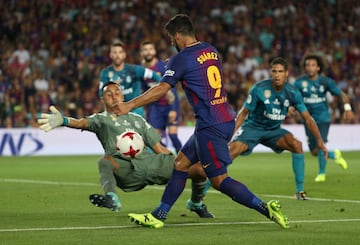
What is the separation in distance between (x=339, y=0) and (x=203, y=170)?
25.7m

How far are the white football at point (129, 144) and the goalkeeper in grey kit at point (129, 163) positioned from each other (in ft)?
0.36

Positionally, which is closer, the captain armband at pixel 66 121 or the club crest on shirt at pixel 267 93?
the captain armband at pixel 66 121

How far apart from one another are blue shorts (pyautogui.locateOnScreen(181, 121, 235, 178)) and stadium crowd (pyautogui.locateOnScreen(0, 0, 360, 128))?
54.3ft

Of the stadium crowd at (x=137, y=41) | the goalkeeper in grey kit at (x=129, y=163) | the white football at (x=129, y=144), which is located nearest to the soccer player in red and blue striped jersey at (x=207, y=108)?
the goalkeeper in grey kit at (x=129, y=163)

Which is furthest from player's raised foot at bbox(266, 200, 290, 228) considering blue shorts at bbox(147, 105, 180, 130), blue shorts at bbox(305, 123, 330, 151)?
blue shorts at bbox(147, 105, 180, 130)

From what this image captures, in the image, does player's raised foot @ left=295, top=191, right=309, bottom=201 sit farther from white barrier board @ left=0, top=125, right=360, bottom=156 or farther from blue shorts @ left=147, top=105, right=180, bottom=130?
white barrier board @ left=0, top=125, right=360, bottom=156

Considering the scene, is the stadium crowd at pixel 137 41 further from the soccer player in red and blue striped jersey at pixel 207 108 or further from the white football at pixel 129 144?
the soccer player in red and blue striped jersey at pixel 207 108

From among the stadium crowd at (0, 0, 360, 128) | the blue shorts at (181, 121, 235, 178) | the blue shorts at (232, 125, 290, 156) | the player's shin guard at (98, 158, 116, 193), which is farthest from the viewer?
the stadium crowd at (0, 0, 360, 128)

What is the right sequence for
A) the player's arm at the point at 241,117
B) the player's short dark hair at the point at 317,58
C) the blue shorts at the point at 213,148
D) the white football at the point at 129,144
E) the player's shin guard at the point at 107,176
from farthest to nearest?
the player's short dark hair at the point at 317,58, the player's arm at the point at 241,117, the white football at the point at 129,144, the player's shin guard at the point at 107,176, the blue shorts at the point at 213,148

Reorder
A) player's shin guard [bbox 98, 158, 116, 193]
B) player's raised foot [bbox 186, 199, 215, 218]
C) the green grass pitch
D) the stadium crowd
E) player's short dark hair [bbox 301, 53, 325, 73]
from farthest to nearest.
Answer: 1. the stadium crowd
2. player's short dark hair [bbox 301, 53, 325, 73]
3. player's raised foot [bbox 186, 199, 215, 218]
4. player's shin guard [bbox 98, 158, 116, 193]
5. the green grass pitch

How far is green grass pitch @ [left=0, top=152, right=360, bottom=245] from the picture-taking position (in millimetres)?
9070

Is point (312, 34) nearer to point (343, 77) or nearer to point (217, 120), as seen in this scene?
point (343, 77)

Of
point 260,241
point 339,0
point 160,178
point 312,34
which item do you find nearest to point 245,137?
point 160,178

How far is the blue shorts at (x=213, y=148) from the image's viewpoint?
32.0 ft
